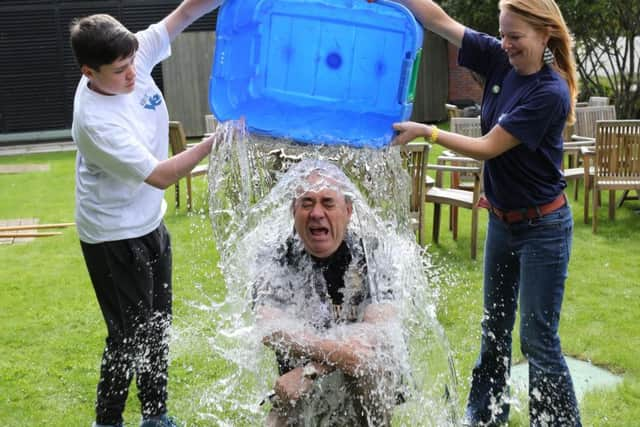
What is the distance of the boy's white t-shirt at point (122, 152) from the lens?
126 inches

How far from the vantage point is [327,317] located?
9.85ft

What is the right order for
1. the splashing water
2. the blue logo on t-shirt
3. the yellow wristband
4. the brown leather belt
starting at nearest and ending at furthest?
1. the splashing water
2. the yellow wristband
3. the brown leather belt
4. the blue logo on t-shirt

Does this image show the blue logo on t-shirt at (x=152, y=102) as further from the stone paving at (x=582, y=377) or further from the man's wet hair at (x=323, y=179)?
the stone paving at (x=582, y=377)

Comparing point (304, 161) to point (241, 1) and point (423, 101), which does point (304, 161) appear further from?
point (423, 101)

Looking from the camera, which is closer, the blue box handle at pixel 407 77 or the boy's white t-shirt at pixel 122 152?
the blue box handle at pixel 407 77

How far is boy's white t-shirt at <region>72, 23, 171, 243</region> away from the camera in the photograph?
3.21m

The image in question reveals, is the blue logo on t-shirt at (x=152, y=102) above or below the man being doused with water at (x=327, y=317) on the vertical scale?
above

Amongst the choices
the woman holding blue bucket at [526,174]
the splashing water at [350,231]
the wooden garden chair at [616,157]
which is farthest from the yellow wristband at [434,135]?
the wooden garden chair at [616,157]

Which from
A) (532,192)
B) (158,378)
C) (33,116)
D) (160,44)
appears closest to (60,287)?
(158,378)

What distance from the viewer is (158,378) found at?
3.90 m

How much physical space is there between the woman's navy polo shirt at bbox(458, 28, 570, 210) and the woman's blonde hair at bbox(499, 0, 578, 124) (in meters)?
0.10

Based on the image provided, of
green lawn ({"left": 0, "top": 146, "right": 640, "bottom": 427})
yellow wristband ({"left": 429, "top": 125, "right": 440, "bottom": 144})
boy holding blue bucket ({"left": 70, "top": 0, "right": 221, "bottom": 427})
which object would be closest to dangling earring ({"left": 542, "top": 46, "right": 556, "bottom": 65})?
yellow wristband ({"left": 429, "top": 125, "right": 440, "bottom": 144})

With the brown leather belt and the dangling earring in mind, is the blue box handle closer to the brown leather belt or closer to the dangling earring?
the dangling earring

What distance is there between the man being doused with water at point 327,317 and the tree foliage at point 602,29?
11.6 metres
